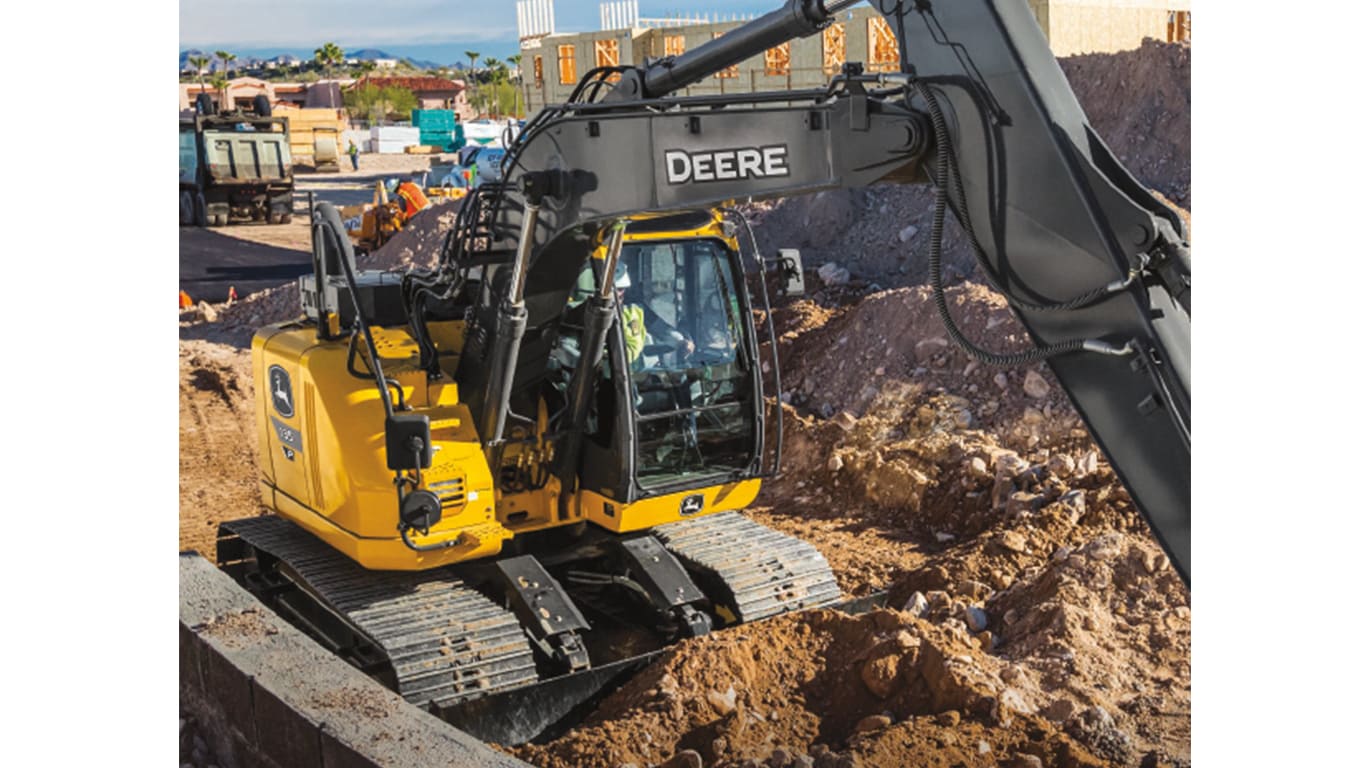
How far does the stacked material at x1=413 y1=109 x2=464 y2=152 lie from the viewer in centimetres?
2675

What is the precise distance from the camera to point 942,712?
5.27 metres

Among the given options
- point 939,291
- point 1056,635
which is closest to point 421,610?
point 1056,635

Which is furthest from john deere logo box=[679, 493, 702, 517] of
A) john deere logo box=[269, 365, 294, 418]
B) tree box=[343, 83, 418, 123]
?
tree box=[343, 83, 418, 123]

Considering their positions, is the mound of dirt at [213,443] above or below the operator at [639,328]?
below

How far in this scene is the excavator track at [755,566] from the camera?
6277mm

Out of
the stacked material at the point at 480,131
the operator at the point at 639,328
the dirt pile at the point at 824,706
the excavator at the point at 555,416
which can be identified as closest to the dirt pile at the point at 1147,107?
the excavator at the point at 555,416

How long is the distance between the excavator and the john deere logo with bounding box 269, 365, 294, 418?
0.9 inches

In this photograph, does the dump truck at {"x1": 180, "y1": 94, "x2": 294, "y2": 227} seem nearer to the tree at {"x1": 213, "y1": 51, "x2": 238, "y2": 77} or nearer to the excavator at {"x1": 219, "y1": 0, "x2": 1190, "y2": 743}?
the tree at {"x1": 213, "y1": 51, "x2": 238, "y2": 77}

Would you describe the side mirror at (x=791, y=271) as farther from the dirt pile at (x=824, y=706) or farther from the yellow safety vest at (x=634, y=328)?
the dirt pile at (x=824, y=706)

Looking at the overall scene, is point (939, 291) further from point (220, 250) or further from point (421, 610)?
point (220, 250)

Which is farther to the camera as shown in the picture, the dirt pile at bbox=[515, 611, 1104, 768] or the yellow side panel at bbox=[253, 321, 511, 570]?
the yellow side panel at bbox=[253, 321, 511, 570]

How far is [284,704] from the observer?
4812mm

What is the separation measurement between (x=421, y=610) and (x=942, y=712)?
2131 millimetres

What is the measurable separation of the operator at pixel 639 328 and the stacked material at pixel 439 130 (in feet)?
69.3
